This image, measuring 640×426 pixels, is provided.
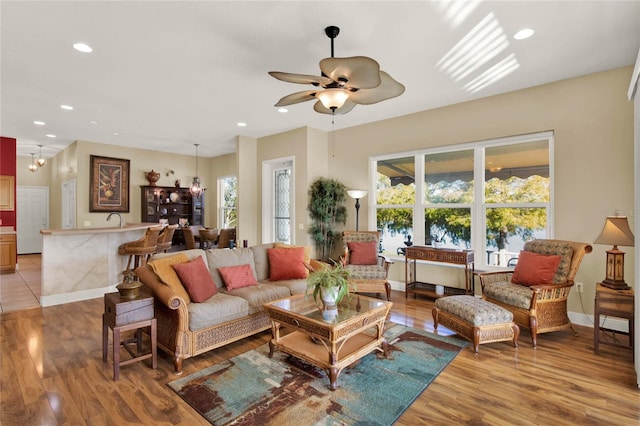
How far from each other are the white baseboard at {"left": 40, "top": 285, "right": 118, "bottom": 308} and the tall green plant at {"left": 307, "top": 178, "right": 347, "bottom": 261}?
3.64 m

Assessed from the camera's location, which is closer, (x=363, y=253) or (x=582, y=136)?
(x=582, y=136)

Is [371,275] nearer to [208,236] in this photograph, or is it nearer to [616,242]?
[616,242]

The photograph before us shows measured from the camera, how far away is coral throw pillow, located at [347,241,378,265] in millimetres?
5129

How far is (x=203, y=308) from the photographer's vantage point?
292cm

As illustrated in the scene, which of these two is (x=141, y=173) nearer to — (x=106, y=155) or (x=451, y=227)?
(x=106, y=155)

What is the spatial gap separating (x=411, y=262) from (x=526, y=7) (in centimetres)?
381

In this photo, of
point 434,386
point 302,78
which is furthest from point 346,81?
point 434,386

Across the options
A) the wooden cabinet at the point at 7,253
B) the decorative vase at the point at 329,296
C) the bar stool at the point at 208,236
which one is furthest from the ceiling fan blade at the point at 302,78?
the wooden cabinet at the point at 7,253

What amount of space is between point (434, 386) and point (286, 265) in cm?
217

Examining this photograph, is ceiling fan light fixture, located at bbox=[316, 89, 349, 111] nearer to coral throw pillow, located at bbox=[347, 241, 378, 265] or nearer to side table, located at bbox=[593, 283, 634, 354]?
coral throw pillow, located at bbox=[347, 241, 378, 265]

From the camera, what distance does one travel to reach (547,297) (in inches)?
132

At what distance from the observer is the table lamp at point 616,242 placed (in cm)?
311

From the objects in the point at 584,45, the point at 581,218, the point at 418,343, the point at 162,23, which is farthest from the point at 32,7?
the point at 581,218

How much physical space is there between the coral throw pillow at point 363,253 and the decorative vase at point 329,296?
2.34 m
